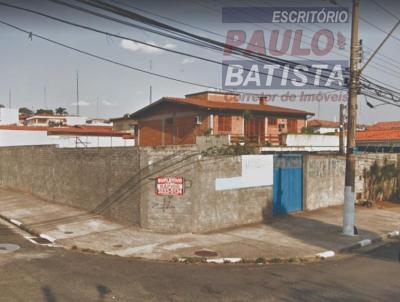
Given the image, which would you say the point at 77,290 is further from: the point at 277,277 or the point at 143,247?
the point at 277,277

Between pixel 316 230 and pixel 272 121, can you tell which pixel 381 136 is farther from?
pixel 316 230

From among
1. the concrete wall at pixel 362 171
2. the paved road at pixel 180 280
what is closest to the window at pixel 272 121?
the concrete wall at pixel 362 171

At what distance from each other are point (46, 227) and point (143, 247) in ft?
14.8

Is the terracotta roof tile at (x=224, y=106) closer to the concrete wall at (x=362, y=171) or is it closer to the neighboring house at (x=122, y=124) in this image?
the neighboring house at (x=122, y=124)

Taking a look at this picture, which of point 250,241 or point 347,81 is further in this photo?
point 347,81

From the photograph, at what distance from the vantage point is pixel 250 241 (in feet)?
38.6

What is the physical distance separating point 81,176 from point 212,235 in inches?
272

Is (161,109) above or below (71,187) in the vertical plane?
above

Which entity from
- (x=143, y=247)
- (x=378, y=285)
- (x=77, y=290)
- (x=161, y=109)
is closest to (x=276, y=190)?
(x=143, y=247)

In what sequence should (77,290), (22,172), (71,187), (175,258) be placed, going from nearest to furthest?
(77,290), (175,258), (71,187), (22,172)

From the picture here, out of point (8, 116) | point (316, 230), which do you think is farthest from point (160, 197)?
point (8, 116)

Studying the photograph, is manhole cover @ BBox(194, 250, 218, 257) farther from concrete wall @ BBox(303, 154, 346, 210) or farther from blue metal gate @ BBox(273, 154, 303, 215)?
concrete wall @ BBox(303, 154, 346, 210)

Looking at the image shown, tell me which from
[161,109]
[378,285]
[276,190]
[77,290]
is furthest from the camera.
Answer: [161,109]

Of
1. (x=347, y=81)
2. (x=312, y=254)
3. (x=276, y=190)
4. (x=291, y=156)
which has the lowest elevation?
(x=312, y=254)
